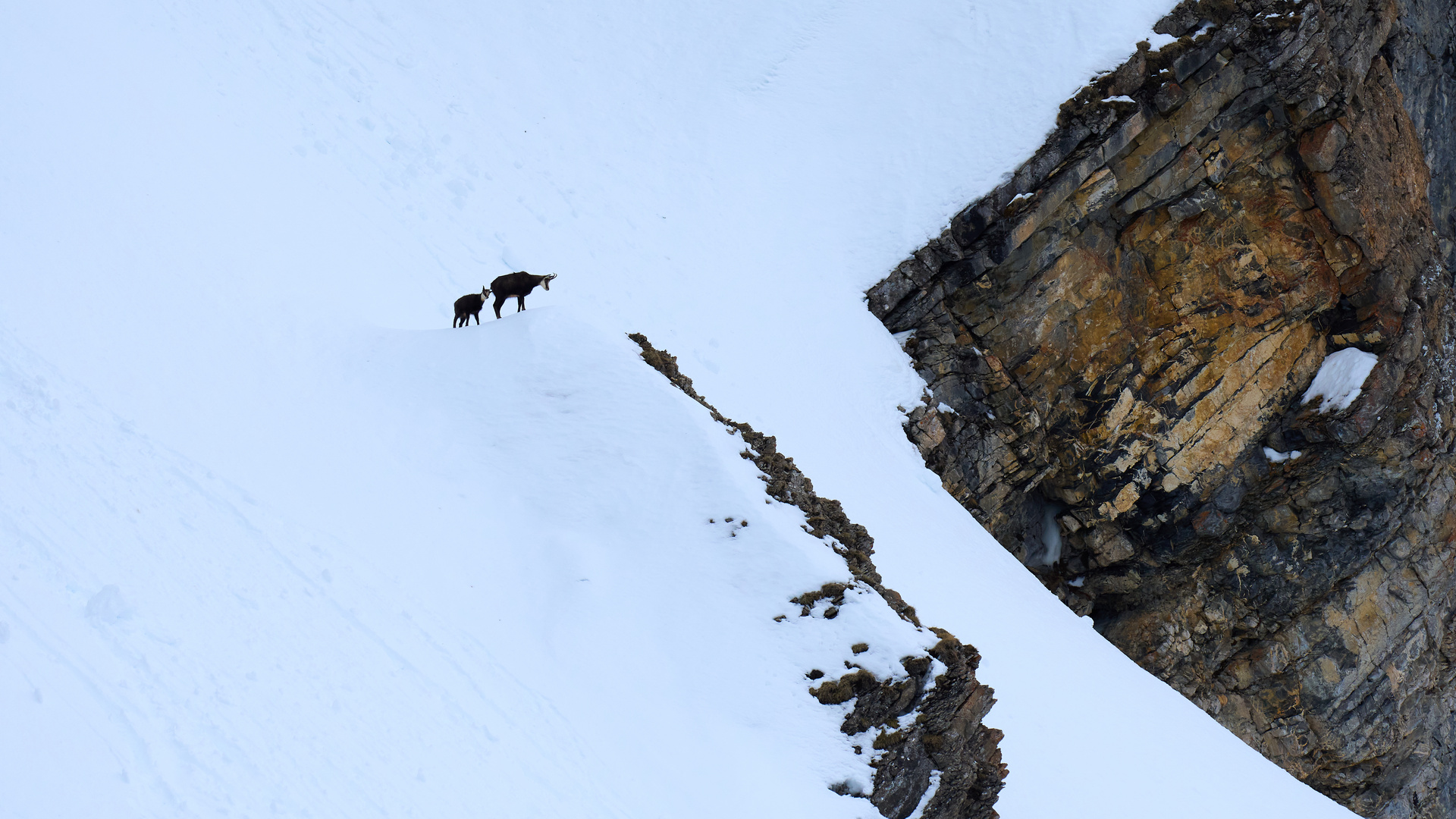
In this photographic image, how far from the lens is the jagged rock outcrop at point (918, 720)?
32.7 ft

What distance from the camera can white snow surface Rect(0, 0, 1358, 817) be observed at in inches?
346

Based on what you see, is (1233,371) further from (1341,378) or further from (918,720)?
(918,720)

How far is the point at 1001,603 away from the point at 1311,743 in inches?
484

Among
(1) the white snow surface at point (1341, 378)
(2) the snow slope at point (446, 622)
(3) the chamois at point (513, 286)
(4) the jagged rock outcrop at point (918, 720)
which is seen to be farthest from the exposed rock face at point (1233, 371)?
(2) the snow slope at point (446, 622)

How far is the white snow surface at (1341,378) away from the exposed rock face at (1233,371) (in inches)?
8.9

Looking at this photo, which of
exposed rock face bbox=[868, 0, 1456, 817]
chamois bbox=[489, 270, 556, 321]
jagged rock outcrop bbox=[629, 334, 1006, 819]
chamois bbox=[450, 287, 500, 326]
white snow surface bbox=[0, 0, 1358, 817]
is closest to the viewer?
white snow surface bbox=[0, 0, 1358, 817]

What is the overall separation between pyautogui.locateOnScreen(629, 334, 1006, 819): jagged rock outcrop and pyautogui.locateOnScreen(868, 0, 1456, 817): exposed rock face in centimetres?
1053

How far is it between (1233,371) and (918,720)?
54.7ft

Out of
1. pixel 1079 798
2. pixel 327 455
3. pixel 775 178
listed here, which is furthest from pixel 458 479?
pixel 775 178

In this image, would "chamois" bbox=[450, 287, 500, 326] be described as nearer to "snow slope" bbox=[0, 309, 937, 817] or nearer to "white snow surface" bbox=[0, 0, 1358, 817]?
"white snow surface" bbox=[0, 0, 1358, 817]

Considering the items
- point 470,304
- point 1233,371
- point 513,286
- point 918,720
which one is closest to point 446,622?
point 918,720

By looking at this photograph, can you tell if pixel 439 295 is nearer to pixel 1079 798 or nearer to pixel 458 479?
pixel 458 479

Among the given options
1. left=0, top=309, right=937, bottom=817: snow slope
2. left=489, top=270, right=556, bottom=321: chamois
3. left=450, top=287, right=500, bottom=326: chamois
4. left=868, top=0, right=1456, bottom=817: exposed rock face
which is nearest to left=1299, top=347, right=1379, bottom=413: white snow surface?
left=868, top=0, right=1456, bottom=817: exposed rock face

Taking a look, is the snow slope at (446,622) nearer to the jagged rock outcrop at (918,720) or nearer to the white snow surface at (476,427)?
the white snow surface at (476,427)
